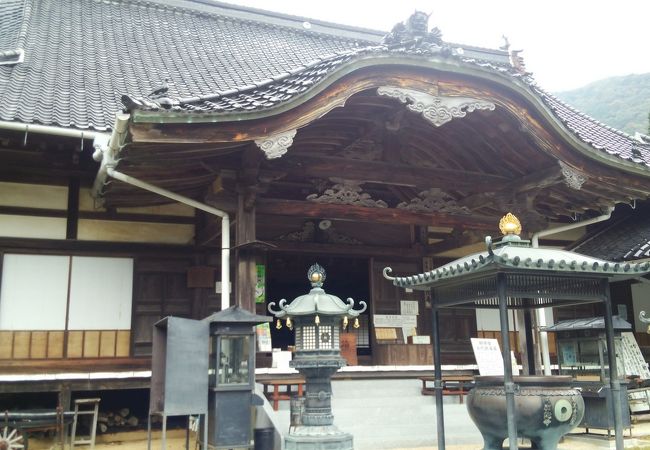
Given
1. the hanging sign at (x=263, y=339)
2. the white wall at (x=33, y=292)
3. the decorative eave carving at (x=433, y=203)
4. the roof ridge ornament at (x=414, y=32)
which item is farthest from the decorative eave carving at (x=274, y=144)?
the white wall at (x=33, y=292)

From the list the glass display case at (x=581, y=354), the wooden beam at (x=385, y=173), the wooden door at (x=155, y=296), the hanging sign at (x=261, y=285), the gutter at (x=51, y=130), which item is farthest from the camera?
the hanging sign at (x=261, y=285)

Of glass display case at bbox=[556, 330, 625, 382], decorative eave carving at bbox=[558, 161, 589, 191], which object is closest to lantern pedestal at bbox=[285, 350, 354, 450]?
decorative eave carving at bbox=[558, 161, 589, 191]

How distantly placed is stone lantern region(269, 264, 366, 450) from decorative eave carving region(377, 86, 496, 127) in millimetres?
2642

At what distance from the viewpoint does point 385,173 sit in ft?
30.6

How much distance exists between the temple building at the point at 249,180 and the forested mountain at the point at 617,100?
4348cm

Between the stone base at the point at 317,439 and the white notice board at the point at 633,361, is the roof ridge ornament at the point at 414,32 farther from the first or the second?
the white notice board at the point at 633,361

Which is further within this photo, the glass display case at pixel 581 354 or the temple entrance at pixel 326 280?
the temple entrance at pixel 326 280

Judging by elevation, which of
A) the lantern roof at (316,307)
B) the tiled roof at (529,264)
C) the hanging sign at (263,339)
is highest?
the tiled roof at (529,264)

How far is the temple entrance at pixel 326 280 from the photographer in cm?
1292

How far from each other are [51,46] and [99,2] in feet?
11.2

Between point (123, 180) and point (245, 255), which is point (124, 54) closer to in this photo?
point (123, 180)

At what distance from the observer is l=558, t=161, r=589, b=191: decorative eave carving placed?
8938mm

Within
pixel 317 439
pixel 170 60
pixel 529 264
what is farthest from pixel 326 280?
pixel 529 264

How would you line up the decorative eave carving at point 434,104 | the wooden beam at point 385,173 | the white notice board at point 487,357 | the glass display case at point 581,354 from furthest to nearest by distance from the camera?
the glass display case at point 581,354
the white notice board at point 487,357
the wooden beam at point 385,173
the decorative eave carving at point 434,104
